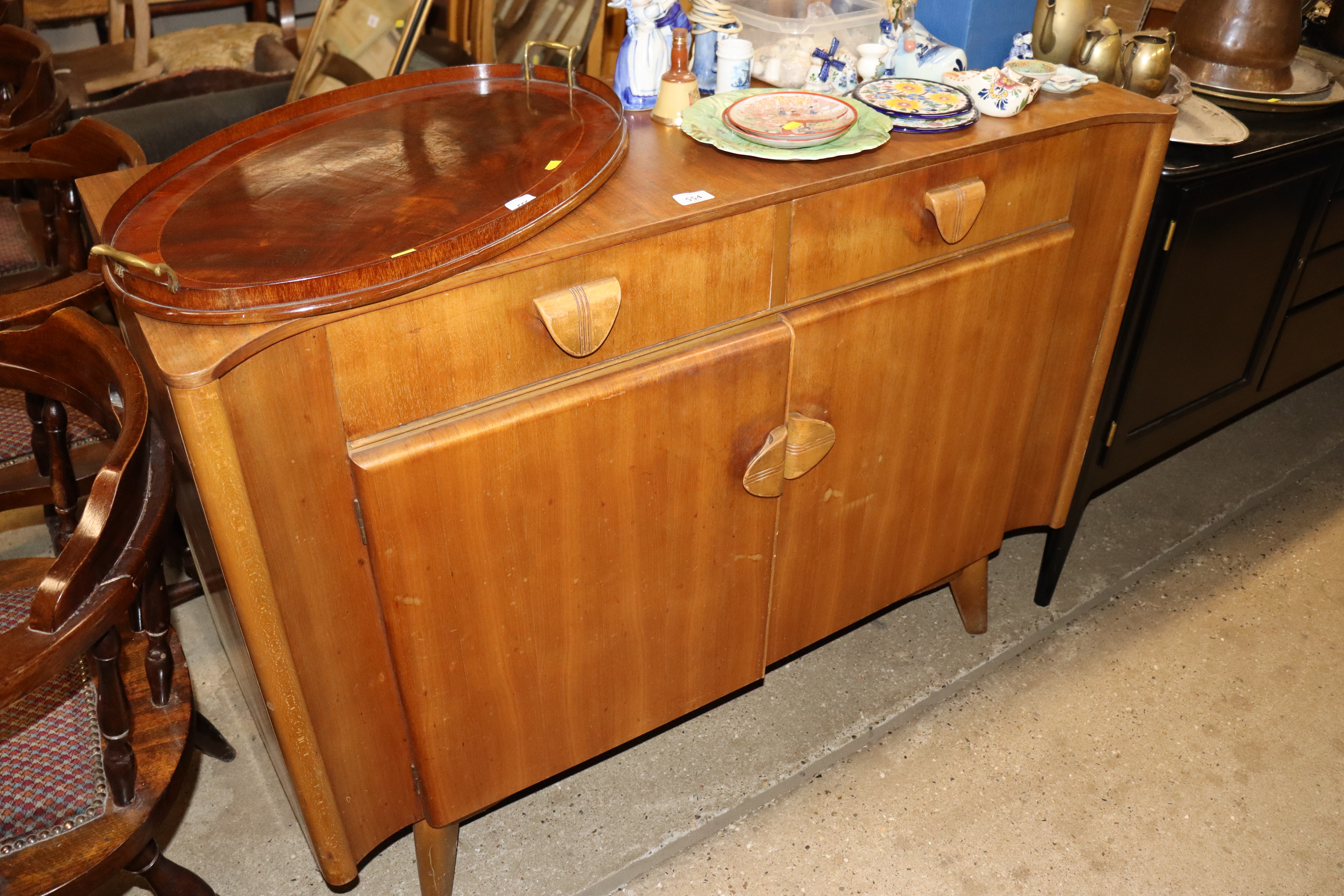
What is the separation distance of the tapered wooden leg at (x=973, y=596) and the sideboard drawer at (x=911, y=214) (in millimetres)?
749

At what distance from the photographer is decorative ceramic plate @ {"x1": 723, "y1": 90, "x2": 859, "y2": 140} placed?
1309 mm

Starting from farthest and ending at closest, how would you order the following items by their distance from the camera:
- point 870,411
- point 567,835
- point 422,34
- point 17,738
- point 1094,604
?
point 422,34 < point 1094,604 < point 567,835 < point 870,411 < point 17,738

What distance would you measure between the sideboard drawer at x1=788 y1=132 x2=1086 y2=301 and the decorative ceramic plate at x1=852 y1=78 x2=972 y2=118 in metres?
0.08

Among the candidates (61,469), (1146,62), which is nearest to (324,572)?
(61,469)

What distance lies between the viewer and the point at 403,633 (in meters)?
1.22

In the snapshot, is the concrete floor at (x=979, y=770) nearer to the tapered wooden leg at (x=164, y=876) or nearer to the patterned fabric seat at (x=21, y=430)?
the tapered wooden leg at (x=164, y=876)

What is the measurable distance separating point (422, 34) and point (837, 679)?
2.02 meters

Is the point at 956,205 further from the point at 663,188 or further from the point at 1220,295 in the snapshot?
the point at 1220,295

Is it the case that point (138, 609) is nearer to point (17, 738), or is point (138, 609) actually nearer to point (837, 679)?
point (17, 738)

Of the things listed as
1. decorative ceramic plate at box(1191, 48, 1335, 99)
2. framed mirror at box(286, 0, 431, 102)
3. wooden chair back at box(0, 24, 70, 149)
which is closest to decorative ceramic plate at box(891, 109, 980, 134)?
decorative ceramic plate at box(1191, 48, 1335, 99)

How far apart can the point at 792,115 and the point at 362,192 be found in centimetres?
57

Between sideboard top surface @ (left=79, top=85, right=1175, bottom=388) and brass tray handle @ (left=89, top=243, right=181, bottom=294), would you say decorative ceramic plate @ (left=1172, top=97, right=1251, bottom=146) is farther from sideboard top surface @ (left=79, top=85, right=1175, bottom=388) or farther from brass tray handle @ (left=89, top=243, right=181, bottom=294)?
brass tray handle @ (left=89, top=243, right=181, bottom=294)

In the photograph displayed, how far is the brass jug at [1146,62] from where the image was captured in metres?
1.67

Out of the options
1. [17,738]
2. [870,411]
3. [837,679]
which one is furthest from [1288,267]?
[17,738]
